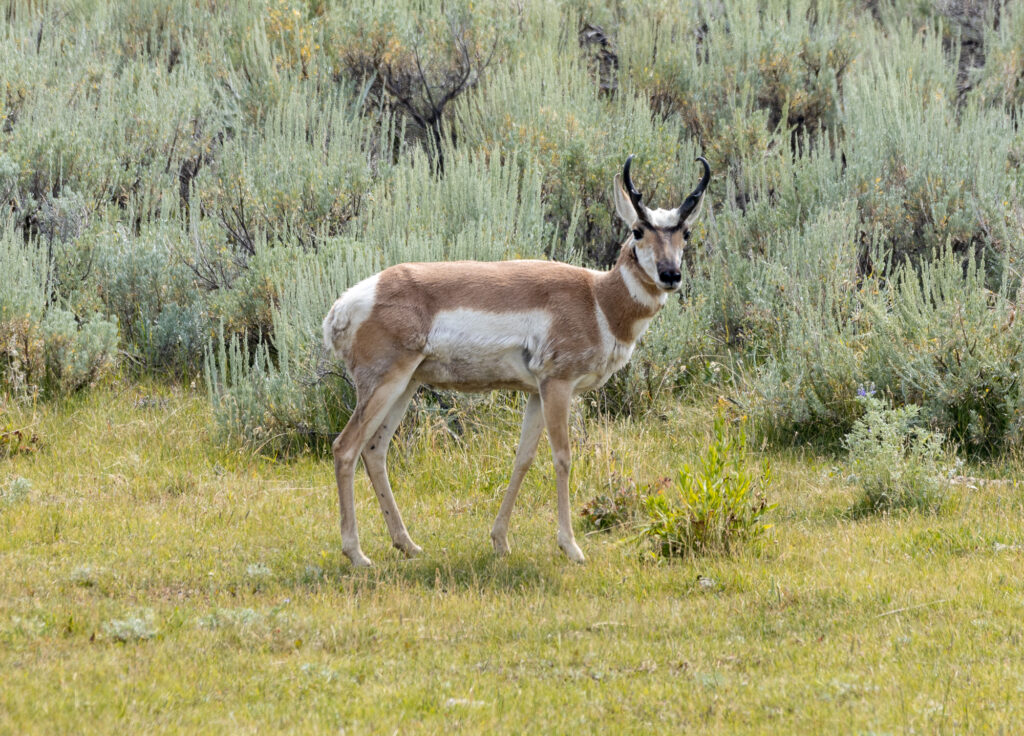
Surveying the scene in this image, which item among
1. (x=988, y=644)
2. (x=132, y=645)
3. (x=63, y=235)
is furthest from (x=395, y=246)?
(x=988, y=644)

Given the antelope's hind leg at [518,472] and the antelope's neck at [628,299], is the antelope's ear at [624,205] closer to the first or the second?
the antelope's neck at [628,299]

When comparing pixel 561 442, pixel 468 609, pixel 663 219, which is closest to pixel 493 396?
pixel 561 442

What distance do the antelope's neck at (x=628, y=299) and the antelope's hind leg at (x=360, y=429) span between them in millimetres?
1252

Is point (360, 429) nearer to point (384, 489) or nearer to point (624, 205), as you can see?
point (384, 489)

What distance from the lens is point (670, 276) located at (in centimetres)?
692

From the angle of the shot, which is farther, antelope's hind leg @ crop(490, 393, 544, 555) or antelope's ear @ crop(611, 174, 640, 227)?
antelope's hind leg @ crop(490, 393, 544, 555)

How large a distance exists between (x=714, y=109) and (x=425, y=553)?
10021mm

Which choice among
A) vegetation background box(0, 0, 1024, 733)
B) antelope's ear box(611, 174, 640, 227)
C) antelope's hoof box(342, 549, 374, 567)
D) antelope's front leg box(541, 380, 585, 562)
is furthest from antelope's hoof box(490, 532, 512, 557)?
antelope's ear box(611, 174, 640, 227)

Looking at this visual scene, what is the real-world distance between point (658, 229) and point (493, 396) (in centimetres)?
333

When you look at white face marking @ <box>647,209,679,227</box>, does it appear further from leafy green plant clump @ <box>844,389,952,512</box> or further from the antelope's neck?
leafy green plant clump @ <box>844,389,952,512</box>

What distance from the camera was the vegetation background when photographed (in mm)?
5438

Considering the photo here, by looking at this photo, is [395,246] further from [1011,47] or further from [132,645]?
[1011,47]

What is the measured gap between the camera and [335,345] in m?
7.33

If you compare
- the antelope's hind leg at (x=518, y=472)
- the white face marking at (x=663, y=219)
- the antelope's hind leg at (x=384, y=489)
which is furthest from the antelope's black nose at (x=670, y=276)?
the antelope's hind leg at (x=384, y=489)
